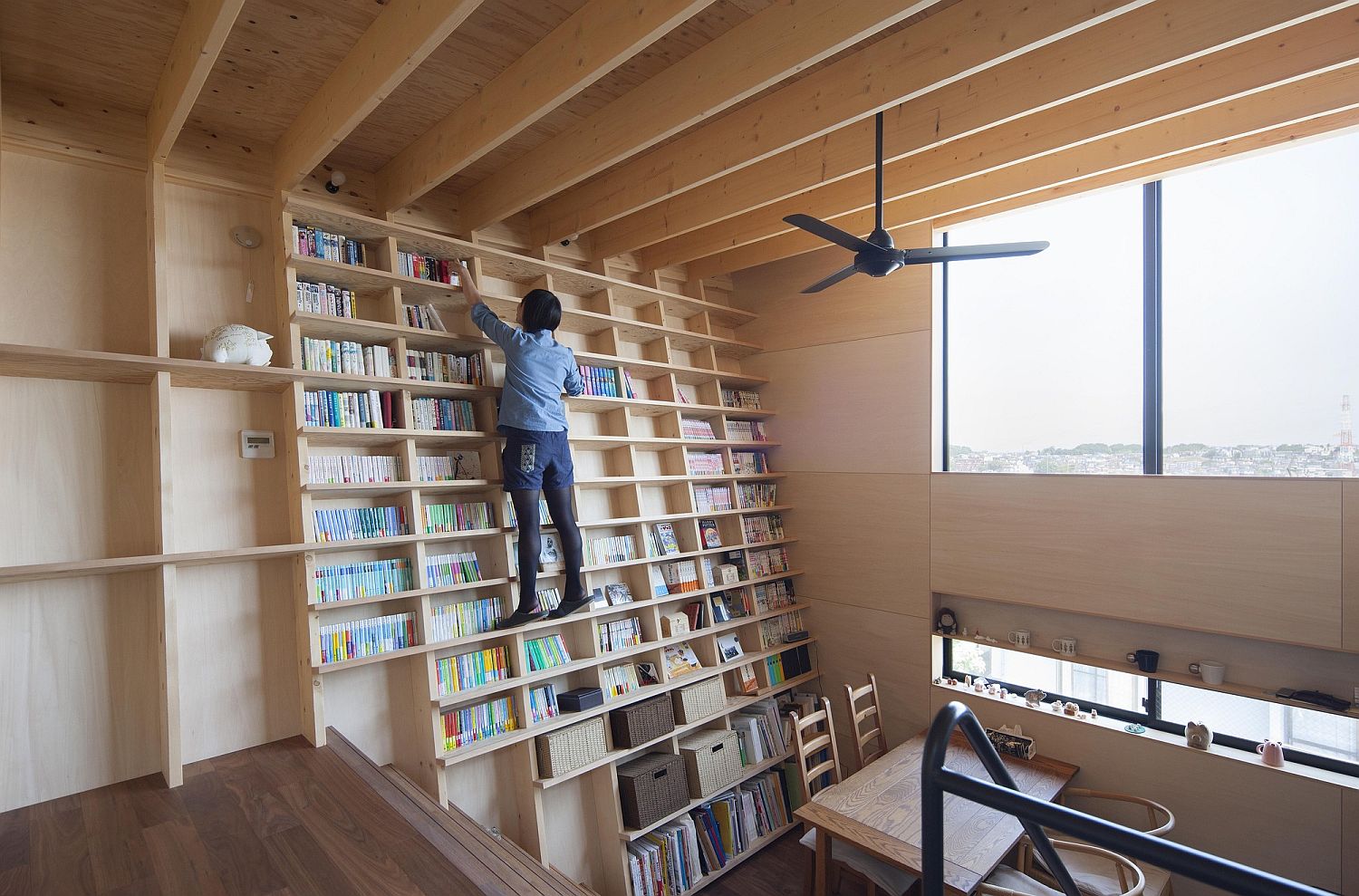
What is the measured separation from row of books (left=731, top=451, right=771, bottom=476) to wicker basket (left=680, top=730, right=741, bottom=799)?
6.32 ft

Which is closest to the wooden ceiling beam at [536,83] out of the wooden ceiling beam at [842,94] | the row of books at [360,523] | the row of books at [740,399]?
the wooden ceiling beam at [842,94]

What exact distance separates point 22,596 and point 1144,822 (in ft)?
17.8

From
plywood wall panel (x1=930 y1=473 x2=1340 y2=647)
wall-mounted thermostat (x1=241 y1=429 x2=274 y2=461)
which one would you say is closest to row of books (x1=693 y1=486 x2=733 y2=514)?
plywood wall panel (x1=930 y1=473 x2=1340 y2=647)

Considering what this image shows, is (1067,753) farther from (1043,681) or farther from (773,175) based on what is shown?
(773,175)

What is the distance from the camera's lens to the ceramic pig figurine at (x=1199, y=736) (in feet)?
11.7

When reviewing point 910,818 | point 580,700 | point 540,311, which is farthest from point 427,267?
point 910,818

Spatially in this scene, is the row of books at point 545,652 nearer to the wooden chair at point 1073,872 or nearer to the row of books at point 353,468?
the row of books at point 353,468

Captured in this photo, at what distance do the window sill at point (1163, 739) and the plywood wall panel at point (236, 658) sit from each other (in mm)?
3940

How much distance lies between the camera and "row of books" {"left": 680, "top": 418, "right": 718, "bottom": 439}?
197 inches

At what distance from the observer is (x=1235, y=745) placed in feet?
11.8

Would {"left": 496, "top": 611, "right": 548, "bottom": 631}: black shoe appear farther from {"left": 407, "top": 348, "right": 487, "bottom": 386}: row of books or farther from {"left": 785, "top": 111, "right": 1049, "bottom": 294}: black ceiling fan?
{"left": 785, "top": 111, "right": 1049, "bottom": 294}: black ceiling fan

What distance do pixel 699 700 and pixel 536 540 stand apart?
173cm

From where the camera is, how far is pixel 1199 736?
11.7 ft

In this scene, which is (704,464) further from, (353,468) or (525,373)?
(353,468)
